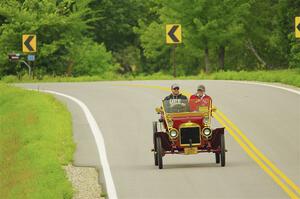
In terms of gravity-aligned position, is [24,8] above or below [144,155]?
above

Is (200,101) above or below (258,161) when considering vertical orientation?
above

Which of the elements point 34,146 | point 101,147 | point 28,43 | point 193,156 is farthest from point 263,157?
point 28,43

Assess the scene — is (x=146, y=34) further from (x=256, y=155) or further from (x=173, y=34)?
(x=256, y=155)

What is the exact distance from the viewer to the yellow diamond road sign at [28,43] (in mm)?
45969

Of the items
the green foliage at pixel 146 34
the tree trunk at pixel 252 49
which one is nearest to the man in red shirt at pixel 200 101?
the green foliage at pixel 146 34

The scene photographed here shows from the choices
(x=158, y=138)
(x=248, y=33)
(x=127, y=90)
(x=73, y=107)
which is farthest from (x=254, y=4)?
(x=158, y=138)

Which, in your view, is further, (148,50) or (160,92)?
(148,50)

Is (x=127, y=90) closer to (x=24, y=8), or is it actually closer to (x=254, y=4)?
(x=24, y=8)

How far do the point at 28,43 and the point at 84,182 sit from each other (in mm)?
29140

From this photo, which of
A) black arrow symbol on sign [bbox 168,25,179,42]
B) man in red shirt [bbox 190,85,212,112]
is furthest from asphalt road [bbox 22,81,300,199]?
black arrow symbol on sign [bbox 168,25,179,42]

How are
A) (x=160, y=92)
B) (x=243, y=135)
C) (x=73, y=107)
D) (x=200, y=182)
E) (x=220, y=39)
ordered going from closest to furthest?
(x=200, y=182) < (x=243, y=135) < (x=73, y=107) < (x=160, y=92) < (x=220, y=39)

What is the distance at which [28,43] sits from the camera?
152ft

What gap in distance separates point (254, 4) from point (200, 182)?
55.0 meters

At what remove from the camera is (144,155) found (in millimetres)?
21641
